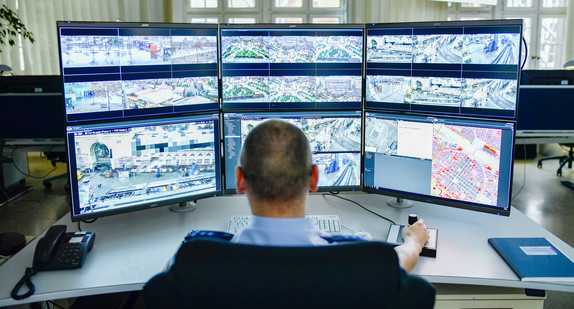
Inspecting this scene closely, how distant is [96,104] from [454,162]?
1.36 metres

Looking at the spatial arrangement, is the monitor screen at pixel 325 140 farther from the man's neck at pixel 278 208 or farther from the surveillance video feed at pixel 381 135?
the man's neck at pixel 278 208

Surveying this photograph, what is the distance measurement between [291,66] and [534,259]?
3.72ft

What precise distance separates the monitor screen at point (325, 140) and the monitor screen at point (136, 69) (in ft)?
0.47

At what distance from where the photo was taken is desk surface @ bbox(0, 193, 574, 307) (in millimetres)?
1406

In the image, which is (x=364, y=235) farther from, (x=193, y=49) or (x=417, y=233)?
(x=193, y=49)

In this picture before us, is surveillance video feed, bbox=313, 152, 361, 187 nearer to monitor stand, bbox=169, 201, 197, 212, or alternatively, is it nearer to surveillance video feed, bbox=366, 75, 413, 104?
surveillance video feed, bbox=366, 75, 413, 104

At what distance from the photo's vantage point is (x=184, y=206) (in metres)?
2.05

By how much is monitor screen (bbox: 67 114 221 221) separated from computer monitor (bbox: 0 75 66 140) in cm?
221

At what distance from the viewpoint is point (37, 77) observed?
3.78 metres

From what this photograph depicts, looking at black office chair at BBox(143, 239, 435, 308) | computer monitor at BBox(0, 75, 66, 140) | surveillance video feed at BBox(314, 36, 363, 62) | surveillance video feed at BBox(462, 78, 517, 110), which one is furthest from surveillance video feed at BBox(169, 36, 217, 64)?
computer monitor at BBox(0, 75, 66, 140)

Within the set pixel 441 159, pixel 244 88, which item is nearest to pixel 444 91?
pixel 441 159

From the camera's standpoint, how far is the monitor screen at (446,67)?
1737mm

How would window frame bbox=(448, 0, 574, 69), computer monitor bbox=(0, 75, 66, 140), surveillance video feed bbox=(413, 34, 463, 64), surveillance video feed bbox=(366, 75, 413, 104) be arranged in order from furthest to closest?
window frame bbox=(448, 0, 574, 69) < computer monitor bbox=(0, 75, 66, 140) < surveillance video feed bbox=(366, 75, 413, 104) < surveillance video feed bbox=(413, 34, 463, 64)

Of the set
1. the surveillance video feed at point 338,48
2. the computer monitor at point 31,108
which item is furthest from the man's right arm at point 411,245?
the computer monitor at point 31,108
